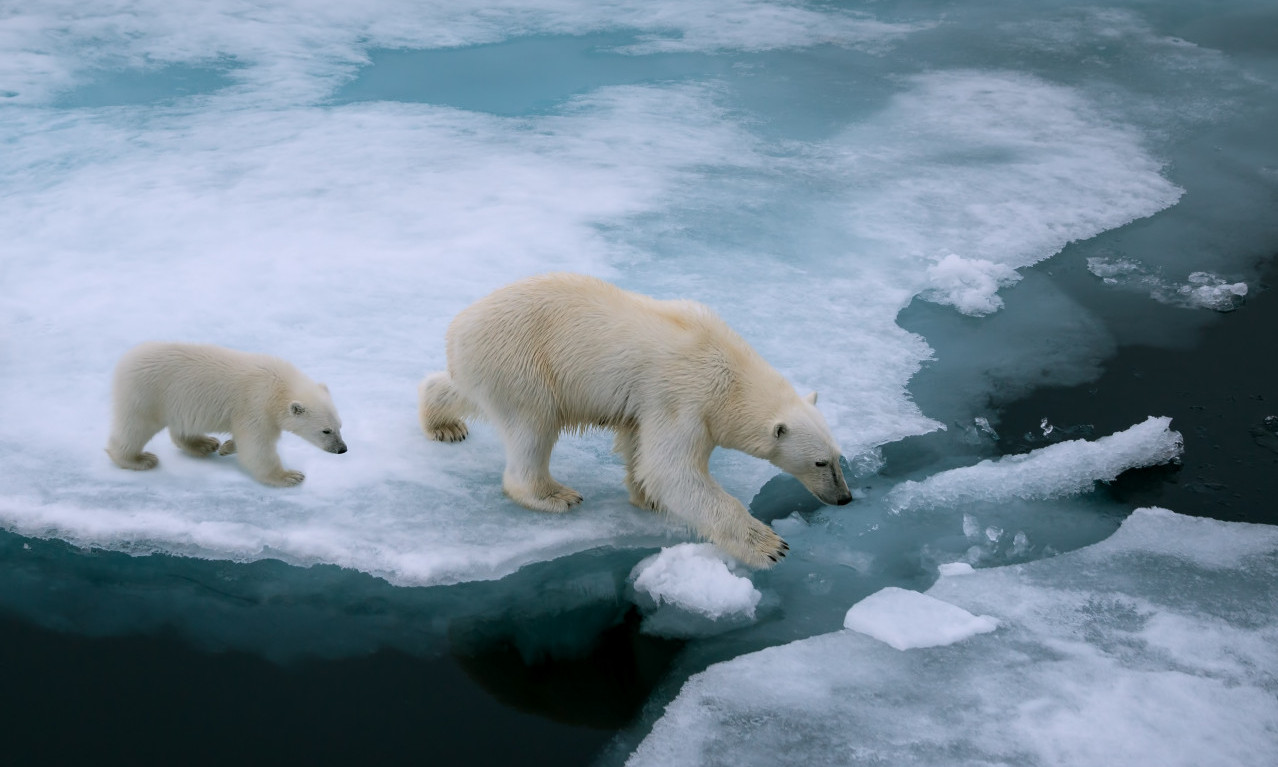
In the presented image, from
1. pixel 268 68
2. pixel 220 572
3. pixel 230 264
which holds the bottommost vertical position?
pixel 220 572

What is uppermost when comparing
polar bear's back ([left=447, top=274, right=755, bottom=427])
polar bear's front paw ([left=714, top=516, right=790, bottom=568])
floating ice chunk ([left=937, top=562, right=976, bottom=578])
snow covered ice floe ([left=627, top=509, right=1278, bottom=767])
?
polar bear's back ([left=447, top=274, right=755, bottom=427])

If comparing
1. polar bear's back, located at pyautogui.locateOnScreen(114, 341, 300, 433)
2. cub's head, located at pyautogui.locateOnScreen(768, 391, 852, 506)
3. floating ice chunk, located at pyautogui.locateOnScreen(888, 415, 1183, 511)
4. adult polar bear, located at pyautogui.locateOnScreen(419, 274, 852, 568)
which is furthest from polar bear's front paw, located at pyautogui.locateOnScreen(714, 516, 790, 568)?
polar bear's back, located at pyautogui.locateOnScreen(114, 341, 300, 433)

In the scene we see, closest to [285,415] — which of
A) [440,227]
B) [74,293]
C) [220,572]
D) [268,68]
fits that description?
[220,572]

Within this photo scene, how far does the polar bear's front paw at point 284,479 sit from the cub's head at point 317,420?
17 centimetres

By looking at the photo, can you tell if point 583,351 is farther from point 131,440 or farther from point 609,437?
point 131,440

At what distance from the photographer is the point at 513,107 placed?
8.74 m

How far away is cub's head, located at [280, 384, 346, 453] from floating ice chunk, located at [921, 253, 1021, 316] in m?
3.29

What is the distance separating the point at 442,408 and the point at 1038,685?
2.34 metres

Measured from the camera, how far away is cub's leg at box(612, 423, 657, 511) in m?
4.02

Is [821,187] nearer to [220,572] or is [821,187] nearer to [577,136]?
[577,136]

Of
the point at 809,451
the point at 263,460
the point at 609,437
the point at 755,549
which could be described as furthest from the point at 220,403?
the point at 809,451

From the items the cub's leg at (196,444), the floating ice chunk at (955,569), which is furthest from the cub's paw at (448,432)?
the floating ice chunk at (955,569)

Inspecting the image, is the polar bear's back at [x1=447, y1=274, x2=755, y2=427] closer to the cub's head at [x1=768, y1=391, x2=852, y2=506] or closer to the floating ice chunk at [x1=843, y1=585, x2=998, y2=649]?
the cub's head at [x1=768, y1=391, x2=852, y2=506]

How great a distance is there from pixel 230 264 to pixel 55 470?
1997 mm
